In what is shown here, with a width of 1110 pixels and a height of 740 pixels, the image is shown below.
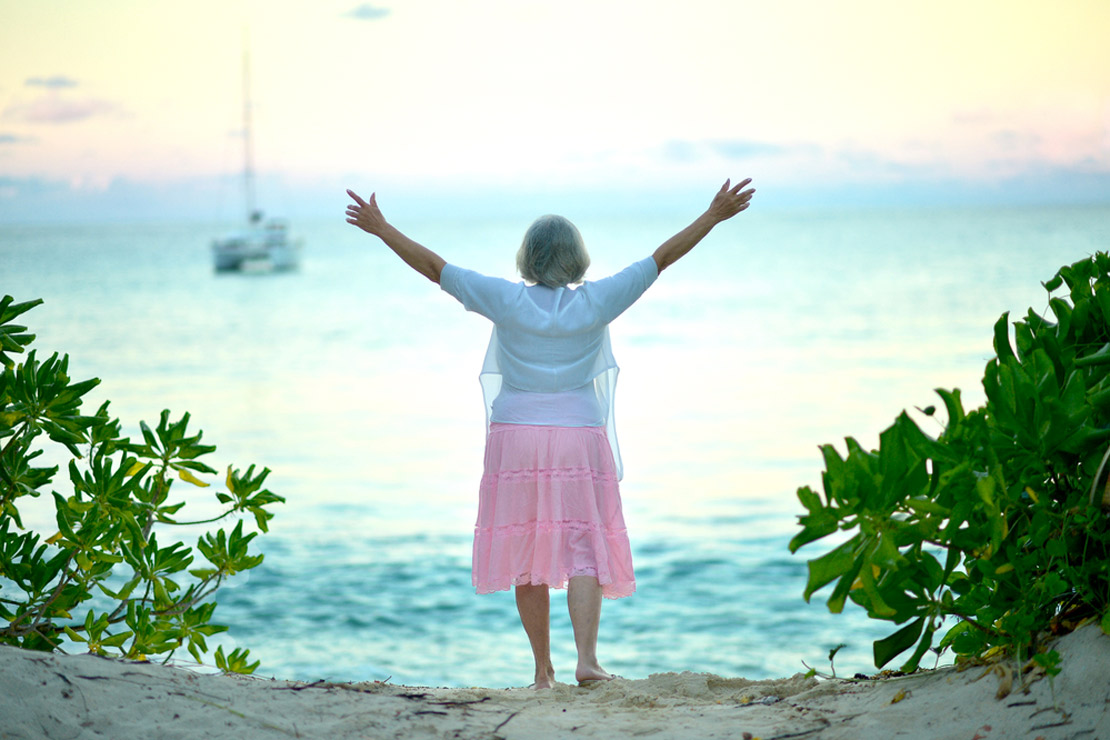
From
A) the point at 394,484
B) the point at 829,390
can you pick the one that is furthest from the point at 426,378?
the point at 394,484

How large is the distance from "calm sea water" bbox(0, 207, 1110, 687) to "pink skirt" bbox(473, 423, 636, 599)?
3.03 m

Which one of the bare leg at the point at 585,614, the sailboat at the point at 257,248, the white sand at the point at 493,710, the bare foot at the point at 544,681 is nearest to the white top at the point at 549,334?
the bare leg at the point at 585,614

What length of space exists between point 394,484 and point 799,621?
5384 mm

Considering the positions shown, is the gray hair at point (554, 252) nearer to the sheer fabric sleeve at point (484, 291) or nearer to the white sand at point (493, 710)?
the sheer fabric sleeve at point (484, 291)

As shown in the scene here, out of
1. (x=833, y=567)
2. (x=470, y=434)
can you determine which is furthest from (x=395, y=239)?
(x=470, y=434)

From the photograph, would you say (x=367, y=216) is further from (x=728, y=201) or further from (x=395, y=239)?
(x=728, y=201)

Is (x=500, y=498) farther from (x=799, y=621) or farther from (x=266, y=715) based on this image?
(x=799, y=621)

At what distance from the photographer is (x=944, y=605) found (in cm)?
265

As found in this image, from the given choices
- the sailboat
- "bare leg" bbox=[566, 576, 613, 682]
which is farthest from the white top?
the sailboat

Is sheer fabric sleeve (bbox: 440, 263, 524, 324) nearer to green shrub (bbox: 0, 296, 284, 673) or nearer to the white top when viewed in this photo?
the white top

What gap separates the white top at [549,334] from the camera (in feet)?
11.8

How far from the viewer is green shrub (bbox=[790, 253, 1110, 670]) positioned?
8.06ft

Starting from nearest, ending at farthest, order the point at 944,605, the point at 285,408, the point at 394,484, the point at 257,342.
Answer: the point at 944,605, the point at 394,484, the point at 285,408, the point at 257,342

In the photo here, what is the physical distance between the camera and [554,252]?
3660mm
